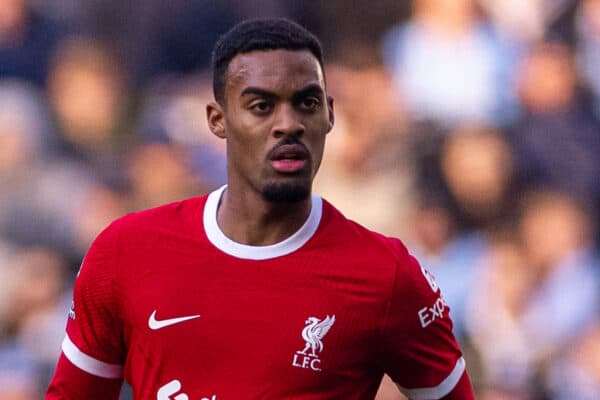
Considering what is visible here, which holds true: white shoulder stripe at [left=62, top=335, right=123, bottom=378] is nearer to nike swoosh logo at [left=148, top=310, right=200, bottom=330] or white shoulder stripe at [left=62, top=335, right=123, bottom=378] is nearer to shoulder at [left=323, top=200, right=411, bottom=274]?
nike swoosh logo at [left=148, top=310, right=200, bottom=330]

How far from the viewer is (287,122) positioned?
3.40m

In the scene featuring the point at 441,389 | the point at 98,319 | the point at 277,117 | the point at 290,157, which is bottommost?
the point at 441,389

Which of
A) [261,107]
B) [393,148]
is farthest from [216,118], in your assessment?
[393,148]

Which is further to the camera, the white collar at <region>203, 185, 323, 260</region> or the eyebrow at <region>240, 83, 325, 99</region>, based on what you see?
the white collar at <region>203, 185, 323, 260</region>

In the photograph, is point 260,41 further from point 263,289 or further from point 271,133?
point 263,289

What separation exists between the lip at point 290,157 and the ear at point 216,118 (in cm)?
29

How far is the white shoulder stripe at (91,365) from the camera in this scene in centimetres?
364

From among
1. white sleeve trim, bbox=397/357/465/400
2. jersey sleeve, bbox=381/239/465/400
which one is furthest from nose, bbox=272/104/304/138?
white sleeve trim, bbox=397/357/465/400

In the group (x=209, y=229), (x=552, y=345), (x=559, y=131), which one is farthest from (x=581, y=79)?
(x=209, y=229)

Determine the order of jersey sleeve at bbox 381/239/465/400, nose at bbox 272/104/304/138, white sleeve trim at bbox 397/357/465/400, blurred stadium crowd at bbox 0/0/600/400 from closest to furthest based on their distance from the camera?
1. nose at bbox 272/104/304/138
2. jersey sleeve at bbox 381/239/465/400
3. white sleeve trim at bbox 397/357/465/400
4. blurred stadium crowd at bbox 0/0/600/400

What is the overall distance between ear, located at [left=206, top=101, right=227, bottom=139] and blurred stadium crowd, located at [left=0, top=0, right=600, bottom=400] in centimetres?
352

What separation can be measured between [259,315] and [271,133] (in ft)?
1.72

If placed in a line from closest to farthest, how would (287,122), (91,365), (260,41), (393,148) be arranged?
(287,122) → (260,41) → (91,365) → (393,148)

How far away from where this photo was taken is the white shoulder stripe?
364cm
